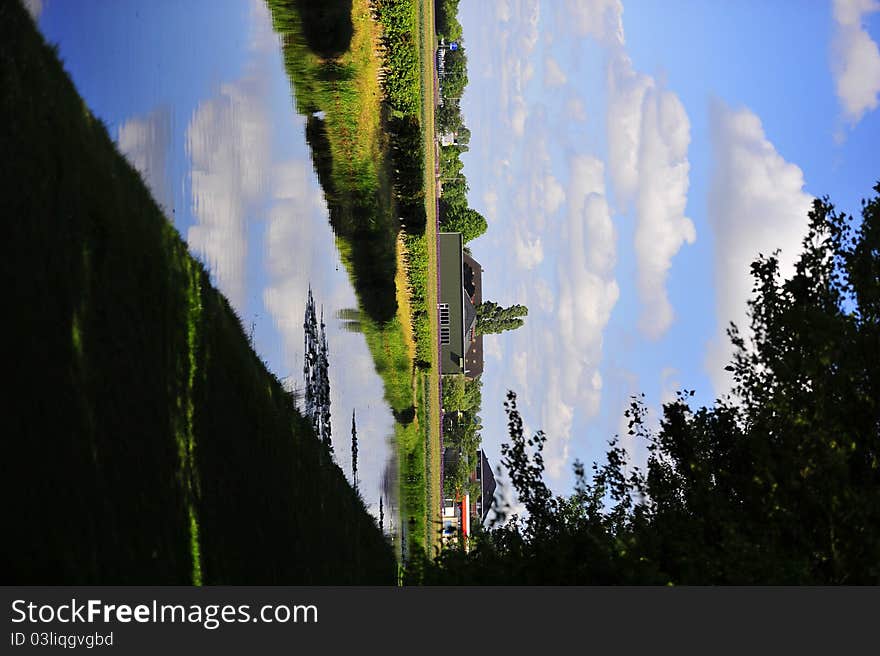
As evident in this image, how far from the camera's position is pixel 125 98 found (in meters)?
15.8

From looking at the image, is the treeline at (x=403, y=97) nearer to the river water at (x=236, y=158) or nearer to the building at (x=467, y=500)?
the river water at (x=236, y=158)

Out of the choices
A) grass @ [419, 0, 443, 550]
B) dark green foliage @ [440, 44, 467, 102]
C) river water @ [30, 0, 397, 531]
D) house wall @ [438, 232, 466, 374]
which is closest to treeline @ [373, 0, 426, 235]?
grass @ [419, 0, 443, 550]

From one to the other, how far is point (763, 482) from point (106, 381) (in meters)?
10.0

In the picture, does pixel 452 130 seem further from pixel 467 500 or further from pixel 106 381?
pixel 106 381

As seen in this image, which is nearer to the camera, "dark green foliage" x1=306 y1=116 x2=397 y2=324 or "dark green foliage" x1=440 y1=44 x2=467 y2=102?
"dark green foliage" x1=306 y1=116 x2=397 y2=324

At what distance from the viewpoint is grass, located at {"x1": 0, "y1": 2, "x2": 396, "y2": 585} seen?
9.78 metres

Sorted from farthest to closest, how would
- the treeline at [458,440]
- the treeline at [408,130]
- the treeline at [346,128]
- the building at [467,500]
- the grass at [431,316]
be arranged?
1. the building at [467,500]
2. the treeline at [458,440]
3. the grass at [431,316]
4. the treeline at [408,130]
5. the treeline at [346,128]

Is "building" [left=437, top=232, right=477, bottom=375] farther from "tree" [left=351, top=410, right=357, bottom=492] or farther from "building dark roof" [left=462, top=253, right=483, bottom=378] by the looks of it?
"tree" [left=351, top=410, right=357, bottom=492]

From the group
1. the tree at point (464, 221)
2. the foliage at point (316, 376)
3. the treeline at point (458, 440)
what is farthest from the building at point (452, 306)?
the foliage at point (316, 376)

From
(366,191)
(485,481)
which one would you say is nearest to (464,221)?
(485,481)

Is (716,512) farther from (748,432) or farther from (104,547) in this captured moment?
(104,547)

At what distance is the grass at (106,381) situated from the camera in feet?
32.1

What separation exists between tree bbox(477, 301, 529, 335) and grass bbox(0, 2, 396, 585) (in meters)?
87.8

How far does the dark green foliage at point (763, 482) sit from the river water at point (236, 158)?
26.8 ft
